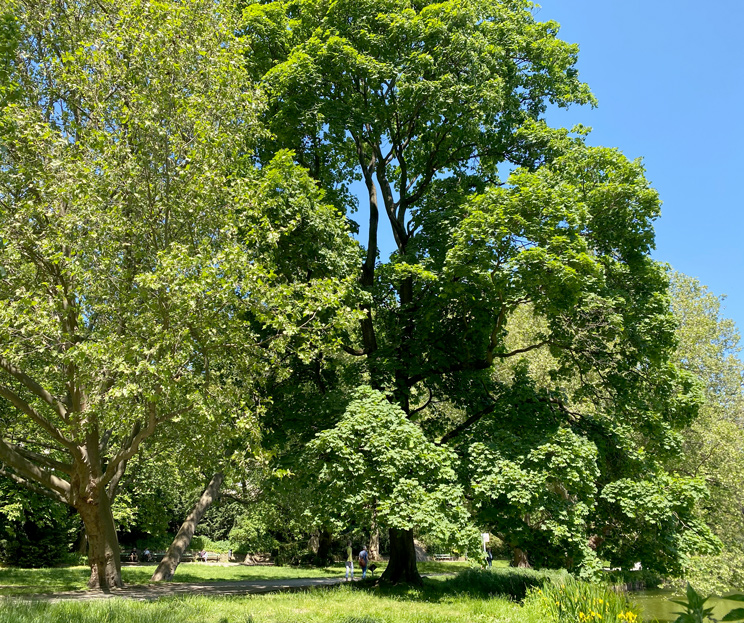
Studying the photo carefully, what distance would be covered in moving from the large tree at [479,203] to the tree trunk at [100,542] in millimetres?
7386

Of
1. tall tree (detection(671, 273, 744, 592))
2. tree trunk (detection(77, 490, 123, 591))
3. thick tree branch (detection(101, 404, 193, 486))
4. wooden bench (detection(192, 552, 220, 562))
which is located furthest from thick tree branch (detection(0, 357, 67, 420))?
wooden bench (detection(192, 552, 220, 562))

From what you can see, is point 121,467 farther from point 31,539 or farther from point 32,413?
point 31,539

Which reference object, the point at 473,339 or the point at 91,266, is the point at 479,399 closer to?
the point at 473,339

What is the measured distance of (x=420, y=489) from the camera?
12109 mm

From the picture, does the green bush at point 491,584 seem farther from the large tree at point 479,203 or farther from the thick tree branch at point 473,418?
the thick tree branch at point 473,418

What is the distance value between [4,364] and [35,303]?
2.92 m

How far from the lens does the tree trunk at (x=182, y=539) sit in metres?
19.1

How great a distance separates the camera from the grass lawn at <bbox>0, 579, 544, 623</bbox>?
23.9 feet

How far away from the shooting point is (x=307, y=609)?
10812mm

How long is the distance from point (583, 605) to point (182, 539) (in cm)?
1557

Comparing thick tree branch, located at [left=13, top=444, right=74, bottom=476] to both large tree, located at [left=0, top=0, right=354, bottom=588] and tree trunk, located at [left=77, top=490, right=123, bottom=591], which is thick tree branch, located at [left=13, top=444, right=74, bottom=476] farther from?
tree trunk, located at [left=77, top=490, right=123, bottom=591]

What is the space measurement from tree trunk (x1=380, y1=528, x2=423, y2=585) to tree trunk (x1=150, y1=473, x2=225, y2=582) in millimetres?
7689

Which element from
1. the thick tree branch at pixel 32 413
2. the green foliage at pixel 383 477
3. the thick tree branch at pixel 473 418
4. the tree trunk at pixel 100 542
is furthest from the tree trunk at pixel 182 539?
the thick tree branch at pixel 473 418

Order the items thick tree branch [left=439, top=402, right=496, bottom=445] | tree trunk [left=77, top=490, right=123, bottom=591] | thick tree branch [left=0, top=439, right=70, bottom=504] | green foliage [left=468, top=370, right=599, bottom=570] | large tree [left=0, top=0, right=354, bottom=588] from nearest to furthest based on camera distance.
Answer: large tree [left=0, top=0, right=354, bottom=588] → thick tree branch [left=0, top=439, right=70, bottom=504] → green foliage [left=468, top=370, right=599, bottom=570] → tree trunk [left=77, top=490, right=123, bottom=591] → thick tree branch [left=439, top=402, right=496, bottom=445]
